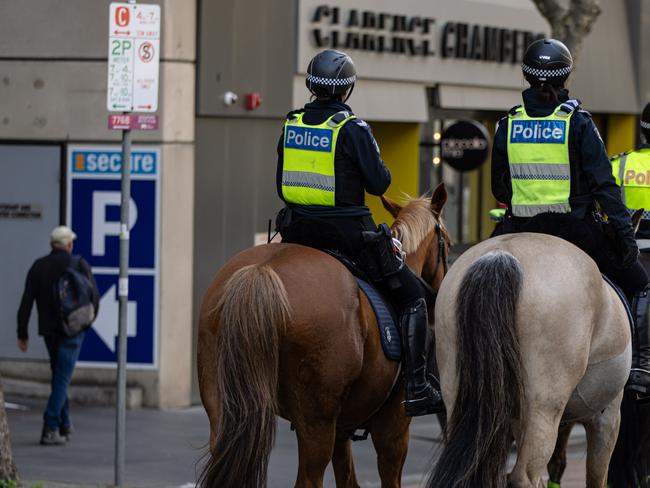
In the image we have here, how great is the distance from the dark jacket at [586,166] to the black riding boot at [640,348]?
20.5 inches

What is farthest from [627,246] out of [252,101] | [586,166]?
[252,101]

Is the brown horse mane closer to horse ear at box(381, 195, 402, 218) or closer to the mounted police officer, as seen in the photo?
horse ear at box(381, 195, 402, 218)

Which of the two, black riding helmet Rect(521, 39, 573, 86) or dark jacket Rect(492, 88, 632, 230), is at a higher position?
black riding helmet Rect(521, 39, 573, 86)

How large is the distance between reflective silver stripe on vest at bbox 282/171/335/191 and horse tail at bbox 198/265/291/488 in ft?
2.77

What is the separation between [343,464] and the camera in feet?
26.7

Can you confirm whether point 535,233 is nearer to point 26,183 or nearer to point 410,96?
point 26,183

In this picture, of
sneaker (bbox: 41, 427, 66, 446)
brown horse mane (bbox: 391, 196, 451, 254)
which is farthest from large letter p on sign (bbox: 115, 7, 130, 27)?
sneaker (bbox: 41, 427, 66, 446)

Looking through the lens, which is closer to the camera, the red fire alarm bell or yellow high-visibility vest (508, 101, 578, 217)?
yellow high-visibility vest (508, 101, 578, 217)

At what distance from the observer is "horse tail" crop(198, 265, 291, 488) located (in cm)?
689

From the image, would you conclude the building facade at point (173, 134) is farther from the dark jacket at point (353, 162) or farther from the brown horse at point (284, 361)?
the brown horse at point (284, 361)

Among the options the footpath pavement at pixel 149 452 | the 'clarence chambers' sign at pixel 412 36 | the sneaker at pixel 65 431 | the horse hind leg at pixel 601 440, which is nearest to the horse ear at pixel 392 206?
the horse hind leg at pixel 601 440

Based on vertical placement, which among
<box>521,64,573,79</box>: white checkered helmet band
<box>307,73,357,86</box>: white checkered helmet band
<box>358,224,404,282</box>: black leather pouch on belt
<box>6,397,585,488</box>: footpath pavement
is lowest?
<box>6,397,585,488</box>: footpath pavement

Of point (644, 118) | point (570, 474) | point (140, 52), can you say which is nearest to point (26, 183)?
point (140, 52)

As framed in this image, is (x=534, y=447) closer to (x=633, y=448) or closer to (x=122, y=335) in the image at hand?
(x=633, y=448)
